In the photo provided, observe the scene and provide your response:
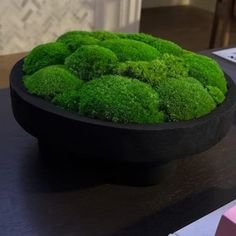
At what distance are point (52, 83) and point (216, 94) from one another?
0.71 ft

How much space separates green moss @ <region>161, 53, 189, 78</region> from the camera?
61 cm

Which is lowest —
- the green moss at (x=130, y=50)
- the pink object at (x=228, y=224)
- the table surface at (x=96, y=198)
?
the table surface at (x=96, y=198)

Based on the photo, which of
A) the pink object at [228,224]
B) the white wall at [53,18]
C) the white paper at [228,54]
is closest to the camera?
the pink object at [228,224]

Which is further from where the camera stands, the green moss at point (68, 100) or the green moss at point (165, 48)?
the green moss at point (165, 48)

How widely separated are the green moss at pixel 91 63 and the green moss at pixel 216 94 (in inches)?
5.2

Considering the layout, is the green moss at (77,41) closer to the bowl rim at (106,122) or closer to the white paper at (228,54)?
the bowl rim at (106,122)

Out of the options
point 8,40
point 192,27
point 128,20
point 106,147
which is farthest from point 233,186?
point 192,27

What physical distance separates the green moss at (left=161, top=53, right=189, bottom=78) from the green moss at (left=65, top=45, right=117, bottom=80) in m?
0.07

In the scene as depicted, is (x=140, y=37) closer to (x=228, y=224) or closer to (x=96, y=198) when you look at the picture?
(x=96, y=198)

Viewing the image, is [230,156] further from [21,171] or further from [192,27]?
[192,27]

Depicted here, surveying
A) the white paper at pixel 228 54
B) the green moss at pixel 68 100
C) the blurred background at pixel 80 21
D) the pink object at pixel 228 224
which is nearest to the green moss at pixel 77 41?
the green moss at pixel 68 100

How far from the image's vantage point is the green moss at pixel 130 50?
63 cm

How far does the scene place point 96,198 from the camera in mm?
584

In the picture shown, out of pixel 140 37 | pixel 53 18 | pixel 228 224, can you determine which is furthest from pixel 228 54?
pixel 53 18
